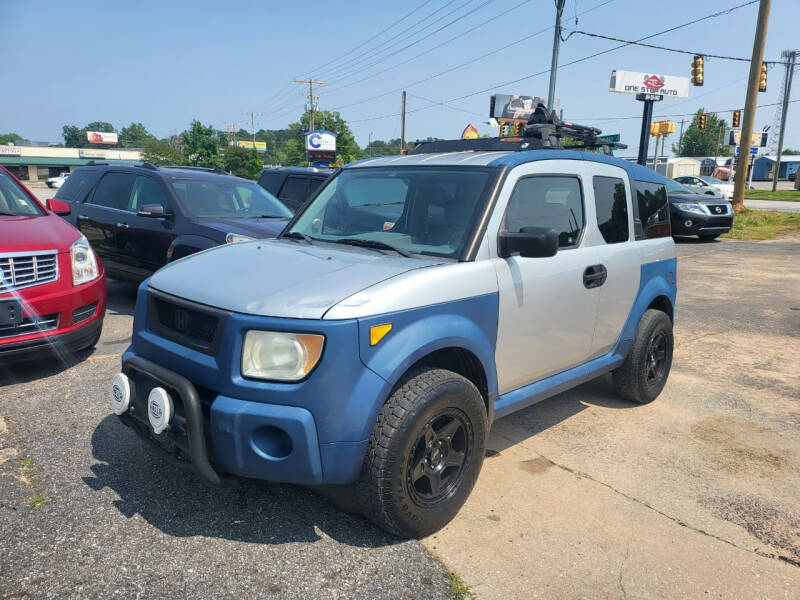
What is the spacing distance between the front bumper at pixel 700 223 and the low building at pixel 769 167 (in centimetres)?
8298

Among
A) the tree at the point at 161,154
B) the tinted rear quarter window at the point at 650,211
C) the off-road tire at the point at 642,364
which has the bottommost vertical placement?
the off-road tire at the point at 642,364

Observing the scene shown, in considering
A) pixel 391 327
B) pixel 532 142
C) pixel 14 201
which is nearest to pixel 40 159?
pixel 14 201

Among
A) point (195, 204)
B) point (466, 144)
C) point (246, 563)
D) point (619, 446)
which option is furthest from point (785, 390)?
point (195, 204)

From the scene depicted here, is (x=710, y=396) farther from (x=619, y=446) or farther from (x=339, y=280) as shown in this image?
(x=339, y=280)

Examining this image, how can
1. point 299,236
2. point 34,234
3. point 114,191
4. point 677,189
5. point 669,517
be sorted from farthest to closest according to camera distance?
point 677,189 → point 114,191 → point 34,234 → point 299,236 → point 669,517

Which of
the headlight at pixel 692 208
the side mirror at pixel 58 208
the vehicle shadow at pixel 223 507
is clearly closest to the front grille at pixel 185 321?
the vehicle shadow at pixel 223 507

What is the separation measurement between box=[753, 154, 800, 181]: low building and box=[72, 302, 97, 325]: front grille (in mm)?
98437

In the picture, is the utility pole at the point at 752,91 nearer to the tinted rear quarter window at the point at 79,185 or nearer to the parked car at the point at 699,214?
the parked car at the point at 699,214

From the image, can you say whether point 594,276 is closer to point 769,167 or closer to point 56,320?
point 56,320

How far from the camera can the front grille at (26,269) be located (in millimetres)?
4367

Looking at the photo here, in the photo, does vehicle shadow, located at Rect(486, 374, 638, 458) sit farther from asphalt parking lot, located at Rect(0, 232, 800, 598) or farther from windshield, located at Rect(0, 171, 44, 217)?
windshield, located at Rect(0, 171, 44, 217)

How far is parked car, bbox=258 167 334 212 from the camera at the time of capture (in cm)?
1045

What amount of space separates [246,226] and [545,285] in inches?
167

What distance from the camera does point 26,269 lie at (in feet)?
14.8
